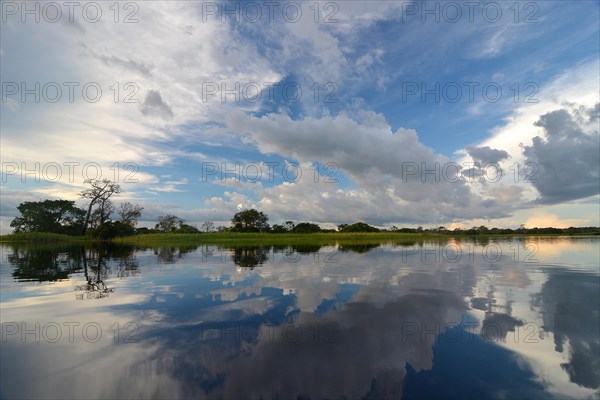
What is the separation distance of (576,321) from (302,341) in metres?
9.10

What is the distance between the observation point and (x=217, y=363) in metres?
6.86

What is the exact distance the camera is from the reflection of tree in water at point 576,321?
6.82m

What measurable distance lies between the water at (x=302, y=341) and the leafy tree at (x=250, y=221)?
110532 millimetres

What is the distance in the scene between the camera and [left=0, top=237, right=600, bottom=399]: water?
6004mm

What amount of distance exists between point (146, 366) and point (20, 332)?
5327 mm

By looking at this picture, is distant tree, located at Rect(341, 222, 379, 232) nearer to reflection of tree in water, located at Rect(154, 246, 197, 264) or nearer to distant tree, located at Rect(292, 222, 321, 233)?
distant tree, located at Rect(292, 222, 321, 233)

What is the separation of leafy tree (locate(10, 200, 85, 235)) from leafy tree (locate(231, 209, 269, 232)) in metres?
53.3

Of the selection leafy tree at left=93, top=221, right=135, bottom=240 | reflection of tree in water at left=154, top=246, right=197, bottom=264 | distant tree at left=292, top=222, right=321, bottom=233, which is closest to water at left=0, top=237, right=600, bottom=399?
reflection of tree in water at left=154, top=246, right=197, bottom=264

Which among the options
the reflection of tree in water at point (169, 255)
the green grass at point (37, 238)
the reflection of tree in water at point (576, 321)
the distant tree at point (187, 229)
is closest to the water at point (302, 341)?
the reflection of tree in water at point (576, 321)

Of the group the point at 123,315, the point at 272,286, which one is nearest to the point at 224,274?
the point at 272,286

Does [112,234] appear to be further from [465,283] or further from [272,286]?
[465,283]

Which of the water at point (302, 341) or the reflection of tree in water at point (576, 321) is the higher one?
the water at point (302, 341)

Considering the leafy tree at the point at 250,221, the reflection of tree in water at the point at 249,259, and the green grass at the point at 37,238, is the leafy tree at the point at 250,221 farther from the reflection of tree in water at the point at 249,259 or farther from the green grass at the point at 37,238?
the reflection of tree in water at the point at 249,259

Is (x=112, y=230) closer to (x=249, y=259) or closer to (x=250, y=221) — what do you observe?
(x=250, y=221)
